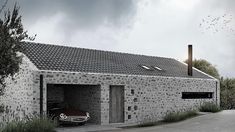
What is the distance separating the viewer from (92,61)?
24.6 meters

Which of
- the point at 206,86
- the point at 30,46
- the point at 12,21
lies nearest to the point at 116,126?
the point at 30,46

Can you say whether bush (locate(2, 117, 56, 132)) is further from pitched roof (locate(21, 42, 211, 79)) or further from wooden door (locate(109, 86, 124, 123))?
wooden door (locate(109, 86, 124, 123))

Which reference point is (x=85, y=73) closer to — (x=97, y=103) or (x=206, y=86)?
(x=97, y=103)

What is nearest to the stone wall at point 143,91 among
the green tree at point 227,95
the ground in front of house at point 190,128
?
the ground in front of house at point 190,128

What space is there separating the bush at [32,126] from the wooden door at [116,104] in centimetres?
554

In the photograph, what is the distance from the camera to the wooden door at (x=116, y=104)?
22712mm

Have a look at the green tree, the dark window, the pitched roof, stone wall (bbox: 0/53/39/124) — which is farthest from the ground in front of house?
the green tree

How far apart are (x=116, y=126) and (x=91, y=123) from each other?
1650 millimetres

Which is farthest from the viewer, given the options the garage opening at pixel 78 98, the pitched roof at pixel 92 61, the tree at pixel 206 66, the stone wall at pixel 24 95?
the tree at pixel 206 66

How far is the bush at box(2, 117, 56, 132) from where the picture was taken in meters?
16.4

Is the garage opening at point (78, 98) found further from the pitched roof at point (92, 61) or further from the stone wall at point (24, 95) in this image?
the stone wall at point (24, 95)

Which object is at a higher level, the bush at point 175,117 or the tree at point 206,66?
the tree at point 206,66

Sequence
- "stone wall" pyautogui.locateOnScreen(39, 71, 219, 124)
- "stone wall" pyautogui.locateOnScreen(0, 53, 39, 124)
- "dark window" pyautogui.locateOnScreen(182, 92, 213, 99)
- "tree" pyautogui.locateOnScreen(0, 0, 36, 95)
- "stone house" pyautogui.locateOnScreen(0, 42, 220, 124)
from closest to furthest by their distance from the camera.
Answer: "tree" pyautogui.locateOnScreen(0, 0, 36, 95), "stone wall" pyautogui.locateOnScreen(0, 53, 39, 124), "stone house" pyautogui.locateOnScreen(0, 42, 220, 124), "stone wall" pyautogui.locateOnScreen(39, 71, 219, 124), "dark window" pyautogui.locateOnScreen(182, 92, 213, 99)

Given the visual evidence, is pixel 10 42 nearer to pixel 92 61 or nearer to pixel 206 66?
pixel 92 61
